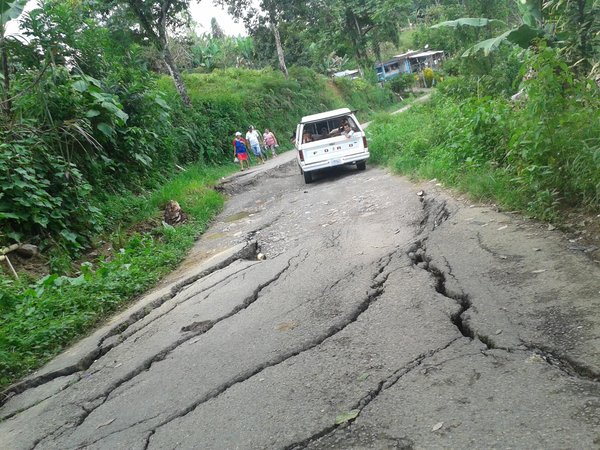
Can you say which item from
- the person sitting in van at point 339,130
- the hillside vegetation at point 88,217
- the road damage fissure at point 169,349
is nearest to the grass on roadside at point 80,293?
the hillside vegetation at point 88,217

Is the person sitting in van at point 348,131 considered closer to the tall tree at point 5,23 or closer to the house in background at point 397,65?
the tall tree at point 5,23

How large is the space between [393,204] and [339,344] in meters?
4.69

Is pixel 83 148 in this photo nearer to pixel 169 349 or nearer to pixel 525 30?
pixel 169 349

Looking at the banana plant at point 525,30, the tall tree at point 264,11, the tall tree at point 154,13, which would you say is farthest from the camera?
the tall tree at point 264,11

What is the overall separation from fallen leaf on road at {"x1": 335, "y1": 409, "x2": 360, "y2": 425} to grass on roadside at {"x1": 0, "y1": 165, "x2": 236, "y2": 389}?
143 inches

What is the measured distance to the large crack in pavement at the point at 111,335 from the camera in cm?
461

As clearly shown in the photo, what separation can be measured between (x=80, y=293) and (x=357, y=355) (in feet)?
14.3

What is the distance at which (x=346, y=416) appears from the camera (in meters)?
2.74

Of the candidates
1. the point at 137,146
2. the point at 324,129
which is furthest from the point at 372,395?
the point at 324,129

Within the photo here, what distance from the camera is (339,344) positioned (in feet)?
11.9

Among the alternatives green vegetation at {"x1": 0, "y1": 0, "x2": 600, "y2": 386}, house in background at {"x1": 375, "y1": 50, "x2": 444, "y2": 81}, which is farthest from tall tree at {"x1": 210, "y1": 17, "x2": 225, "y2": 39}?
green vegetation at {"x1": 0, "y1": 0, "x2": 600, "y2": 386}

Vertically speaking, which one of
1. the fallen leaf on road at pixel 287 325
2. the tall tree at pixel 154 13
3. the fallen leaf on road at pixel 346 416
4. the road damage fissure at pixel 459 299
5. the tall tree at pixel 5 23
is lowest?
the fallen leaf on road at pixel 287 325

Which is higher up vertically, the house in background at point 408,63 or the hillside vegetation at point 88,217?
the house in background at point 408,63

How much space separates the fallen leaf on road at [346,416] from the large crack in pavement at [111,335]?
9.92ft
